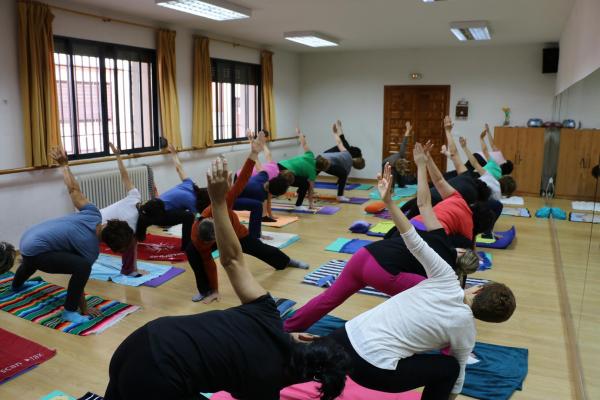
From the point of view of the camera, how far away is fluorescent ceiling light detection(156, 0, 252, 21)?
511cm

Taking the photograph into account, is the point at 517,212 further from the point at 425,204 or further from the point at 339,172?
the point at 425,204

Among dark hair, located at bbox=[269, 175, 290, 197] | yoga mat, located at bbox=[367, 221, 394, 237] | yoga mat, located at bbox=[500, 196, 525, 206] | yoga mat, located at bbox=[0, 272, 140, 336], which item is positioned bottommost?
yoga mat, located at bbox=[0, 272, 140, 336]

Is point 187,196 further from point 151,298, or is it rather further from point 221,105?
point 221,105

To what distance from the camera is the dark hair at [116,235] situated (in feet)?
11.1

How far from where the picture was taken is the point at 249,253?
4.25m

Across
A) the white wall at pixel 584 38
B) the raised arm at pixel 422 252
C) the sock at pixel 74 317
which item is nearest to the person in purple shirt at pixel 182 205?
the sock at pixel 74 317

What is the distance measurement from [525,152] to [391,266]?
6.44 metres

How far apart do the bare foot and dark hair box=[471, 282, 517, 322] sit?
90.6 inches

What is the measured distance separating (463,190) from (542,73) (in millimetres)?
5066

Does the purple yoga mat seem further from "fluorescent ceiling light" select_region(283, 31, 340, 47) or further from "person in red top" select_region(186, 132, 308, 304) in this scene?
"fluorescent ceiling light" select_region(283, 31, 340, 47)

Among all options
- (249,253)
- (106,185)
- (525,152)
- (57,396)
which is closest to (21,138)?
(106,185)

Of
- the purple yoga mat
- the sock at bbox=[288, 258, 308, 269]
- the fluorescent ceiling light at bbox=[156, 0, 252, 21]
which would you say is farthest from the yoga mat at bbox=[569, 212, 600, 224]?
the fluorescent ceiling light at bbox=[156, 0, 252, 21]

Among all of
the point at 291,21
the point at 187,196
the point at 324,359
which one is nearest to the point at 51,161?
the point at 187,196

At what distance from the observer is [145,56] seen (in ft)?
21.5
